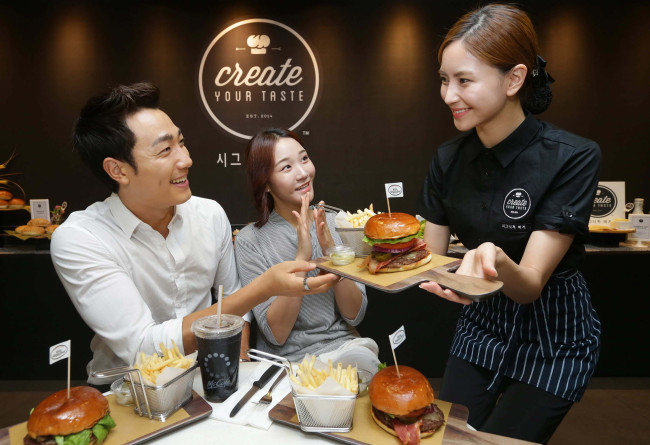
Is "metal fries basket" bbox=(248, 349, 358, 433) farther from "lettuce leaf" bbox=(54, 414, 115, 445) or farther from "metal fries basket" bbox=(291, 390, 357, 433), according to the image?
"lettuce leaf" bbox=(54, 414, 115, 445)

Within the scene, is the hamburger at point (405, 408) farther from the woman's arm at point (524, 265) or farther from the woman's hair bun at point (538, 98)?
the woman's hair bun at point (538, 98)

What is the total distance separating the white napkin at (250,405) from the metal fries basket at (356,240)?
1.86 ft

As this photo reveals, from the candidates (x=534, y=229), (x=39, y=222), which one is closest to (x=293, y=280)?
(x=534, y=229)

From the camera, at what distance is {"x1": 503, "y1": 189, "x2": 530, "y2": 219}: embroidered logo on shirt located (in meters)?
1.78

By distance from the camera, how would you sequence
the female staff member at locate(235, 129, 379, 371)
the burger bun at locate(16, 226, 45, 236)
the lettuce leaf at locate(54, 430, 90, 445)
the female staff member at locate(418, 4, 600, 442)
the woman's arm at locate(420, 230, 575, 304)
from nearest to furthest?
the lettuce leaf at locate(54, 430, 90, 445)
the woman's arm at locate(420, 230, 575, 304)
the female staff member at locate(418, 4, 600, 442)
the female staff member at locate(235, 129, 379, 371)
the burger bun at locate(16, 226, 45, 236)

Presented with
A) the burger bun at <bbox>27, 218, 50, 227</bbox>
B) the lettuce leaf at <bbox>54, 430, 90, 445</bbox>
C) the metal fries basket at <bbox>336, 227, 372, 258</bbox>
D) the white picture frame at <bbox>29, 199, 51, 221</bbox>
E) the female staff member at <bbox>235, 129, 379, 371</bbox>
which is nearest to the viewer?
the lettuce leaf at <bbox>54, 430, 90, 445</bbox>

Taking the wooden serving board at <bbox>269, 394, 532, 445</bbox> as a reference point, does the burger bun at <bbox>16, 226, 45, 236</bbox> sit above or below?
above

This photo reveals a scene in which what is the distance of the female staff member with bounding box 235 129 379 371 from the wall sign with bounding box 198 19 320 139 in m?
2.63

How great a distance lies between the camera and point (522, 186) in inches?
70.5

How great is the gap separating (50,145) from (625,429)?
18.9 ft

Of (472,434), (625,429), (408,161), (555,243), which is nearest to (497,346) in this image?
(555,243)

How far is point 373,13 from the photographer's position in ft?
16.0

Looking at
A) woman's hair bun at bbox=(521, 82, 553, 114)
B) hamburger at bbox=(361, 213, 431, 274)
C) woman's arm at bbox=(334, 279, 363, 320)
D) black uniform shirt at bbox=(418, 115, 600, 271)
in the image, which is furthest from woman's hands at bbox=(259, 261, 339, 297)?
woman's hair bun at bbox=(521, 82, 553, 114)

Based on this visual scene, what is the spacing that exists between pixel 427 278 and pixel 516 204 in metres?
0.52
